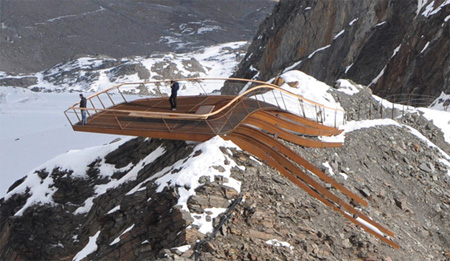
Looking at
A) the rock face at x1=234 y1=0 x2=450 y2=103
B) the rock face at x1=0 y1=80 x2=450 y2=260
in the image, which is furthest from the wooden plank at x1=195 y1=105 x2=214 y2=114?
the rock face at x1=234 y1=0 x2=450 y2=103

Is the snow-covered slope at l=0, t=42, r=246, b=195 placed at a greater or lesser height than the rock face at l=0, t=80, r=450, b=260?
lesser

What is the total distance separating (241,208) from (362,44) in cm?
4140

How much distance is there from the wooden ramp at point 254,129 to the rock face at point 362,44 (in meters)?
22.0

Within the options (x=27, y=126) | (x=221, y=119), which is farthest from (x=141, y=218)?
(x=27, y=126)

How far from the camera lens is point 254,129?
1650cm

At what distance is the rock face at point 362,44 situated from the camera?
135 ft

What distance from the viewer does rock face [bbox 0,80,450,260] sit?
41.9ft

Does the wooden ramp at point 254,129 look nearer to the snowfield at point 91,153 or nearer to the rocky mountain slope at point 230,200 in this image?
the rocky mountain slope at point 230,200

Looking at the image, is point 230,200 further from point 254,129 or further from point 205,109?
point 205,109

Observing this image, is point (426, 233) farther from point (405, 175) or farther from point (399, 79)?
point (399, 79)

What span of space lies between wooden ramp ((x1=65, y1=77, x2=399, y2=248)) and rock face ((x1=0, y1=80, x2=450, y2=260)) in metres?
0.43

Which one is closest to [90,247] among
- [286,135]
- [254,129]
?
[254,129]

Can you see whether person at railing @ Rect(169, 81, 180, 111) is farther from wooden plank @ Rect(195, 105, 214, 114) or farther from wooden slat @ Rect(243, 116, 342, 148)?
wooden slat @ Rect(243, 116, 342, 148)

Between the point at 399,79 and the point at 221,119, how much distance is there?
2893 centimetres
